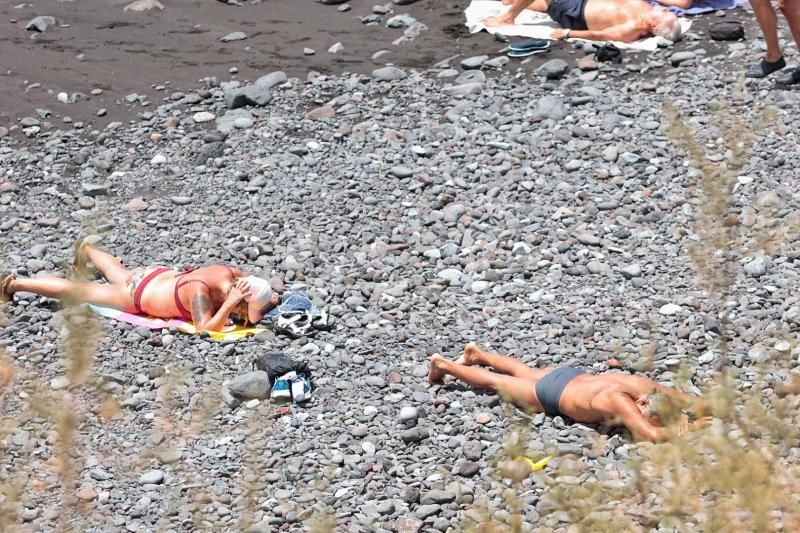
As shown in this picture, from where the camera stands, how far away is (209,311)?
6.67 metres

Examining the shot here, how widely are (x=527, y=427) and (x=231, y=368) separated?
1.65 m

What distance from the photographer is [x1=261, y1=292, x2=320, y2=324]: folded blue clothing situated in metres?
6.56

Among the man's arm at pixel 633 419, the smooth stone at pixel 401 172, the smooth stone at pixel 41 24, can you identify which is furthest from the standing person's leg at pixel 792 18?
the smooth stone at pixel 41 24

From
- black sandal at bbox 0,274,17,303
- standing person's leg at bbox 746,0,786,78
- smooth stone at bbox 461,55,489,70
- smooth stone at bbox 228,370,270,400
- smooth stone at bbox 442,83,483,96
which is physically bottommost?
black sandal at bbox 0,274,17,303

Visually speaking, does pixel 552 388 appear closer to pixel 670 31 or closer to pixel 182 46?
pixel 670 31

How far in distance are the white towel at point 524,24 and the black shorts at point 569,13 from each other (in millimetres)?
115

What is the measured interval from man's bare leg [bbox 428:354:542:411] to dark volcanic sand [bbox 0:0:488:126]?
4497 millimetres

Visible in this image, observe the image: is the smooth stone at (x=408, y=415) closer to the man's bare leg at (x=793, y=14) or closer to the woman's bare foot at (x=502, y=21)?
the man's bare leg at (x=793, y=14)

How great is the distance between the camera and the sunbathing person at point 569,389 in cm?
491

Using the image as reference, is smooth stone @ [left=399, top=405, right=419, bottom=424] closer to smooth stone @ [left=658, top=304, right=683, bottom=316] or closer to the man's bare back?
smooth stone @ [left=658, top=304, right=683, bottom=316]

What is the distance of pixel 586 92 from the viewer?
8.86 meters

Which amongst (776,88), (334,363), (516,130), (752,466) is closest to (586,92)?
(516,130)

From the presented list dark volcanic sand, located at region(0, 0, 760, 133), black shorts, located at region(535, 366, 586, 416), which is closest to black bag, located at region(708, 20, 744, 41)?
dark volcanic sand, located at region(0, 0, 760, 133)

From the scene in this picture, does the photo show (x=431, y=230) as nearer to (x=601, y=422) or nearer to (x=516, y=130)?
(x=516, y=130)
